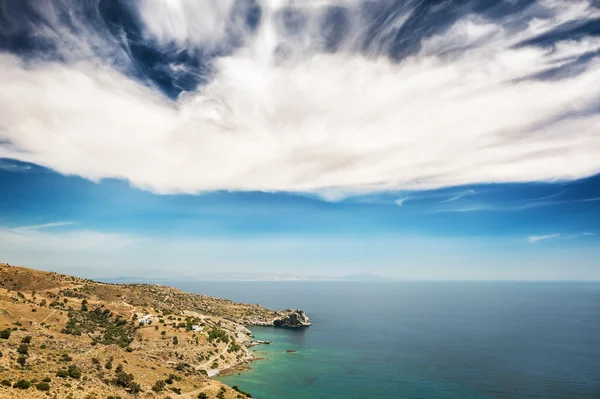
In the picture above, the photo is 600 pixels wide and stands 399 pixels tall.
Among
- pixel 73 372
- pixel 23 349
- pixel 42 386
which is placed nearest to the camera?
pixel 42 386

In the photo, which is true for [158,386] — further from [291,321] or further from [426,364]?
[291,321]

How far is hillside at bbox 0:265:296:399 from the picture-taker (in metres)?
46.2

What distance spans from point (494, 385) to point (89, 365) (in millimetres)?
96973

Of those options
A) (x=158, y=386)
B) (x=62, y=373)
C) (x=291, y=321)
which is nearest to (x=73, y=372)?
(x=62, y=373)

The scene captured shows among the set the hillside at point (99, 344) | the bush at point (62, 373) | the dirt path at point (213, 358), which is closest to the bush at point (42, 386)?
the hillside at point (99, 344)

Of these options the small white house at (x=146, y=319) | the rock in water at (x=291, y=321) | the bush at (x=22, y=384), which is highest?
the bush at (x=22, y=384)

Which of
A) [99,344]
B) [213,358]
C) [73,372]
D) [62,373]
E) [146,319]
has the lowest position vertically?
[213,358]

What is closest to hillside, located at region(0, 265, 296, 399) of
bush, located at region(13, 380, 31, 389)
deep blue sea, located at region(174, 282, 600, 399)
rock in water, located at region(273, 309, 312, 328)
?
bush, located at region(13, 380, 31, 389)

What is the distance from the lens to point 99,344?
68812 millimetres

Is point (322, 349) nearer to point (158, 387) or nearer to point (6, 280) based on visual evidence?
point (158, 387)

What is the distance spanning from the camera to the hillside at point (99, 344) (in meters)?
46.2

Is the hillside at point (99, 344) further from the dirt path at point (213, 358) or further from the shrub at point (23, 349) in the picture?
the dirt path at point (213, 358)

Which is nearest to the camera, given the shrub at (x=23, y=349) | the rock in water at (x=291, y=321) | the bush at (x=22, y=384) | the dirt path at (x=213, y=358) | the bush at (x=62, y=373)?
the bush at (x=22, y=384)

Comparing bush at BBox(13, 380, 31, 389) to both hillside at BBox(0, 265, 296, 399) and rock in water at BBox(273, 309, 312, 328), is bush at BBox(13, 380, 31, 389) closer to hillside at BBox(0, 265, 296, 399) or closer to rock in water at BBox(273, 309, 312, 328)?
hillside at BBox(0, 265, 296, 399)
